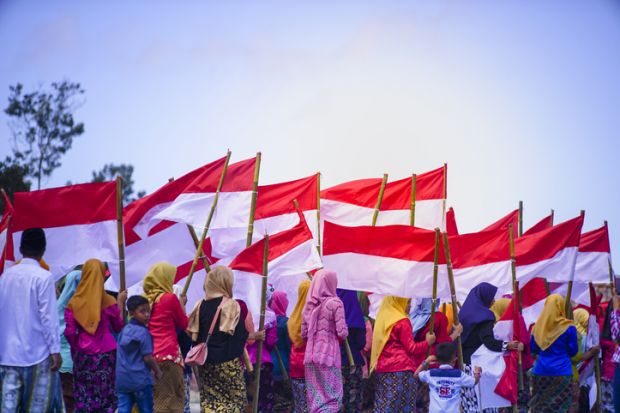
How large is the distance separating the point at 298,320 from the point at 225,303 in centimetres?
167

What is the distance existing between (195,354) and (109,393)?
3.44ft

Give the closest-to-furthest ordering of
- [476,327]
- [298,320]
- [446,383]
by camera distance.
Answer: [446,383]
[476,327]
[298,320]

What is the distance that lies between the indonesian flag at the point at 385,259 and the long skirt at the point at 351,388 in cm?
115

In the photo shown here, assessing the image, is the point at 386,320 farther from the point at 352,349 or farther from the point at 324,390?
the point at 324,390

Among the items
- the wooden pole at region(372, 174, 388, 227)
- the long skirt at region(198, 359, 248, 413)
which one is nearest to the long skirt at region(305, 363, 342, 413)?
the long skirt at region(198, 359, 248, 413)

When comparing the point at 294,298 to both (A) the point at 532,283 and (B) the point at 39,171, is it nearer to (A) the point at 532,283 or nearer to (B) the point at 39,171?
(A) the point at 532,283

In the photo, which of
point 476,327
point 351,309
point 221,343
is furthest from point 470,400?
point 221,343

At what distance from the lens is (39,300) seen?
335 inches

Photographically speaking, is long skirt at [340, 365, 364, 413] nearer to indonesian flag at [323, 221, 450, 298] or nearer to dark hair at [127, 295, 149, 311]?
indonesian flag at [323, 221, 450, 298]

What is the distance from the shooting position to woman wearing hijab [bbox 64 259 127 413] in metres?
10.4

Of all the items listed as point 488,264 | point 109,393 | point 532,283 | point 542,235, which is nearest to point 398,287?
point 488,264

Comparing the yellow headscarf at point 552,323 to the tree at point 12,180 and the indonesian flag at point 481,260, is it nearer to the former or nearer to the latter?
the indonesian flag at point 481,260

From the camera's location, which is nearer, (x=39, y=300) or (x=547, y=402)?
(x=39, y=300)

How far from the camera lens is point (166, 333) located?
417 inches
